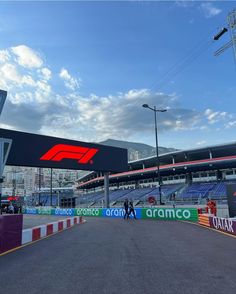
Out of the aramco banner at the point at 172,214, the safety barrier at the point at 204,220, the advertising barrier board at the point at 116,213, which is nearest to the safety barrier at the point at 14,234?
the safety barrier at the point at 204,220

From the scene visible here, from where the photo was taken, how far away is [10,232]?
9859mm

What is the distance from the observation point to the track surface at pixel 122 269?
4980mm

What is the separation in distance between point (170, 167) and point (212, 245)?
35080 mm

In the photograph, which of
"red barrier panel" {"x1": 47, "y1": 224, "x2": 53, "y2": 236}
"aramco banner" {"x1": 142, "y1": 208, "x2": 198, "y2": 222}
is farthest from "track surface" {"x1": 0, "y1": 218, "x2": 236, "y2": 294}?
"aramco banner" {"x1": 142, "y1": 208, "x2": 198, "y2": 222}

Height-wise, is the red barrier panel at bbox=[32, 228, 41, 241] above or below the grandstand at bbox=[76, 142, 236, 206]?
below

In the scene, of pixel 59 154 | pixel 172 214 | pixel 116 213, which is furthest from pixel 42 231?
pixel 116 213

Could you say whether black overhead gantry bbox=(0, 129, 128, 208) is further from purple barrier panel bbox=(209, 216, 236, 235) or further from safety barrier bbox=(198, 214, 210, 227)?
purple barrier panel bbox=(209, 216, 236, 235)

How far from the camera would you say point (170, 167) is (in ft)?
146

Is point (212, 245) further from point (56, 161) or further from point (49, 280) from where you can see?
point (56, 161)

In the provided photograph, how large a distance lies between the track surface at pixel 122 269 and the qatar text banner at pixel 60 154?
1564 centimetres

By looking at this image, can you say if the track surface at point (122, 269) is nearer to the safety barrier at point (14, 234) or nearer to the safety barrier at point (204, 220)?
the safety barrier at point (14, 234)

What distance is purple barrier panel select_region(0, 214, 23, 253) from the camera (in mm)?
9328

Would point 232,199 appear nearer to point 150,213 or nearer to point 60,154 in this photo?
point 150,213

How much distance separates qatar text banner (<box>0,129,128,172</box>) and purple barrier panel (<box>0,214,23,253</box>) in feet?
44.9
